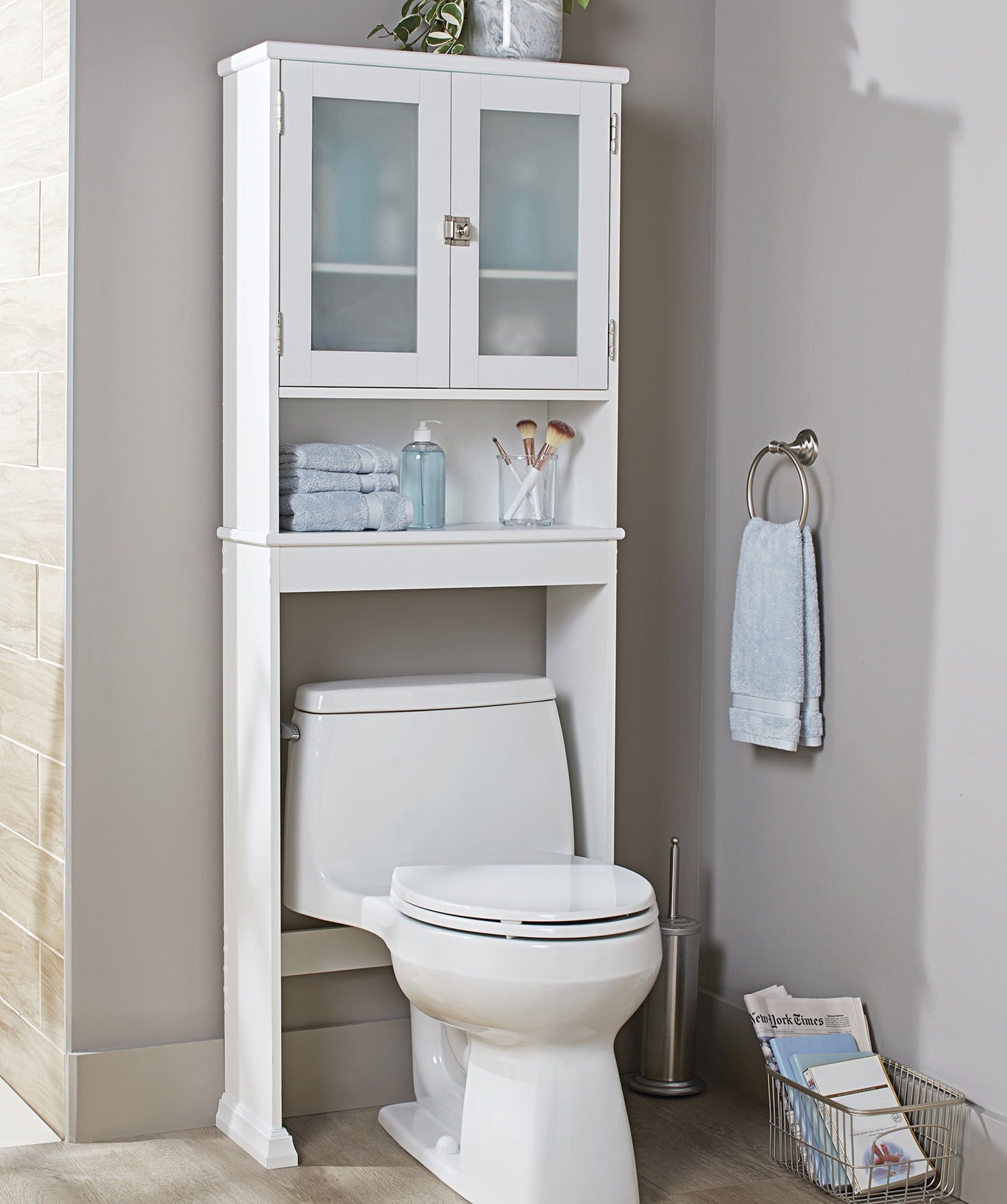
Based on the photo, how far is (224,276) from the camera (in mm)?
2359

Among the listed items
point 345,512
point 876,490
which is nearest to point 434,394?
point 345,512

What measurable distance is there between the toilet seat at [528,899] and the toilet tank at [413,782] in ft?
0.42

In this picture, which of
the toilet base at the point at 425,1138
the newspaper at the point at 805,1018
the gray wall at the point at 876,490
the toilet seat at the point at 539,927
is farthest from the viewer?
the newspaper at the point at 805,1018

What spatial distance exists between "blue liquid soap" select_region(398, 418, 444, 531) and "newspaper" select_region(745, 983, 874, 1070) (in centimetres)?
93

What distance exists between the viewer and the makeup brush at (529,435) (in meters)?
2.43

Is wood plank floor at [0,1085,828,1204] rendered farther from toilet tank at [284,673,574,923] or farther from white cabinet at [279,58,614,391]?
white cabinet at [279,58,614,391]

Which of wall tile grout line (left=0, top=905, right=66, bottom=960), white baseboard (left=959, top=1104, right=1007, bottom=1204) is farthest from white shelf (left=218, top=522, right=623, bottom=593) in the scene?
white baseboard (left=959, top=1104, right=1007, bottom=1204)

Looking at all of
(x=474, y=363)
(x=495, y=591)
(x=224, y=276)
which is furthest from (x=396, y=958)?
(x=224, y=276)

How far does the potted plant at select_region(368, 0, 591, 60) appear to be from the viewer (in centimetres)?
233

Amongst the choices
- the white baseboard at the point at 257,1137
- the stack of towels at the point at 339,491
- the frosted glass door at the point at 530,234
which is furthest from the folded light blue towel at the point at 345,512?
the white baseboard at the point at 257,1137

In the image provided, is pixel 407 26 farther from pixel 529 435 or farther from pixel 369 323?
pixel 529 435

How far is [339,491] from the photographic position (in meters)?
2.30

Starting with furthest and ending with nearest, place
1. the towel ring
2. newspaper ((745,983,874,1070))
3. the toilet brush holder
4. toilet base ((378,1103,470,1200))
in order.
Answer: the toilet brush holder
the towel ring
newspaper ((745,983,874,1070))
toilet base ((378,1103,470,1200))

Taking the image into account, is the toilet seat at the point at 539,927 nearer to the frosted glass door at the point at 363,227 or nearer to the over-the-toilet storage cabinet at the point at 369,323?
the over-the-toilet storage cabinet at the point at 369,323
